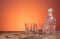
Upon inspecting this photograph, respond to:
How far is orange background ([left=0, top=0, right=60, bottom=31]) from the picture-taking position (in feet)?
6.30

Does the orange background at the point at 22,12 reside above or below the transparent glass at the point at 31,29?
above

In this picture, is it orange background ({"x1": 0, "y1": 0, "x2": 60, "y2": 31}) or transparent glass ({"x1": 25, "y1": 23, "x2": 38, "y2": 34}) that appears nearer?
transparent glass ({"x1": 25, "y1": 23, "x2": 38, "y2": 34})

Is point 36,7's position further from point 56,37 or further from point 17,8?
point 56,37

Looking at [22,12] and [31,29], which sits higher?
[22,12]

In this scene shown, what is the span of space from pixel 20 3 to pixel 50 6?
0.43 metres

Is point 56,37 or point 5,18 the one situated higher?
point 5,18

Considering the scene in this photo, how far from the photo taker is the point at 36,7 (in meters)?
1.97

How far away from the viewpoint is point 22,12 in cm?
195

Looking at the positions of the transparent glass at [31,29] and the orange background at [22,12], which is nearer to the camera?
the transparent glass at [31,29]

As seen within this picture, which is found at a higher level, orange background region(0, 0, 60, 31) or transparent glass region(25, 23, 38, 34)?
orange background region(0, 0, 60, 31)

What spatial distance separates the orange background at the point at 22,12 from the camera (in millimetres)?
1919

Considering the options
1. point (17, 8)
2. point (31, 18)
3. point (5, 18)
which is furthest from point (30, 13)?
point (5, 18)

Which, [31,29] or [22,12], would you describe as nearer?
[31,29]

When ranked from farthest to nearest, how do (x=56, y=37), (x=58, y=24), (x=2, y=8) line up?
(x=58, y=24) < (x=2, y=8) < (x=56, y=37)
